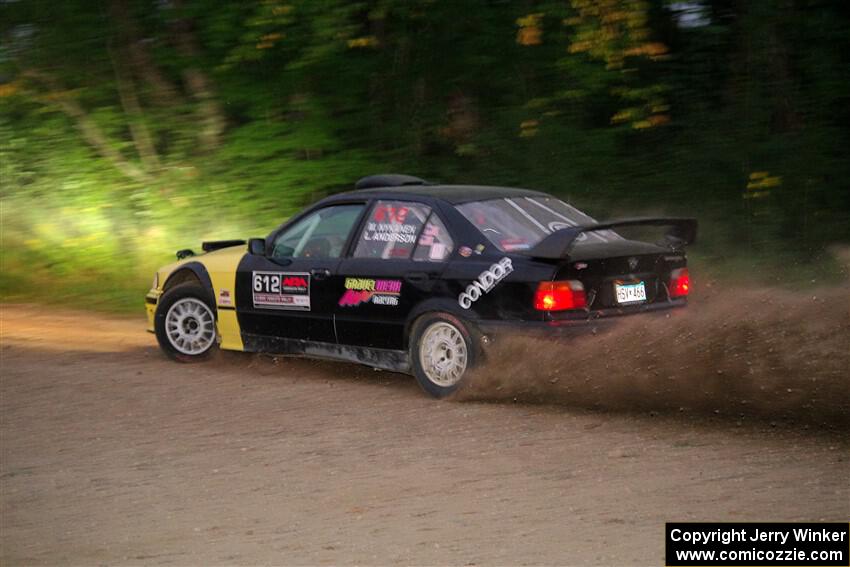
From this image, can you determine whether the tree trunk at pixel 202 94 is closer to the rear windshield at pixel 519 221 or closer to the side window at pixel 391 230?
the side window at pixel 391 230

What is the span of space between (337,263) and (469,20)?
778 cm

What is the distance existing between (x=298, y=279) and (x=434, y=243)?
1.29 m

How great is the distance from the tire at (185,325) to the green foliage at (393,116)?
5.50 meters

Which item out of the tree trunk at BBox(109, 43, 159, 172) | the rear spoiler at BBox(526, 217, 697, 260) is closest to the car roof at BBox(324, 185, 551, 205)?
the rear spoiler at BBox(526, 217, 697, 260)

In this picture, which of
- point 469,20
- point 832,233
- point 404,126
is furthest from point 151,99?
point 832,233

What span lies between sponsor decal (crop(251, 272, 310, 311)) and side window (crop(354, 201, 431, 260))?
0.55 metres

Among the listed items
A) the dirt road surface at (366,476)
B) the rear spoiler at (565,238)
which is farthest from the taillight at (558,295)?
the dirt road surface at (366,476)

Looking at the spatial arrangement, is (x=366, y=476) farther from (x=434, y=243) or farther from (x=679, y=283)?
(x=679, y=283)

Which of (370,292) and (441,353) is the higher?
(370,292)

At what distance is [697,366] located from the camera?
25.2ft

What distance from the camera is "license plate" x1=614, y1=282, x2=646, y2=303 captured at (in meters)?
8.04

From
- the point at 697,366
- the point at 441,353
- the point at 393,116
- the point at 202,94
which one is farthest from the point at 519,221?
the point at 202,94

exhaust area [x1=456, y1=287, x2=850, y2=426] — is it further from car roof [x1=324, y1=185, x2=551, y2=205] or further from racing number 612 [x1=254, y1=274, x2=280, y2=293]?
racing number 612 [x1=254, y1=274, x2=280, y2=293]

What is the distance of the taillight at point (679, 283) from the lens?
8531 mm
